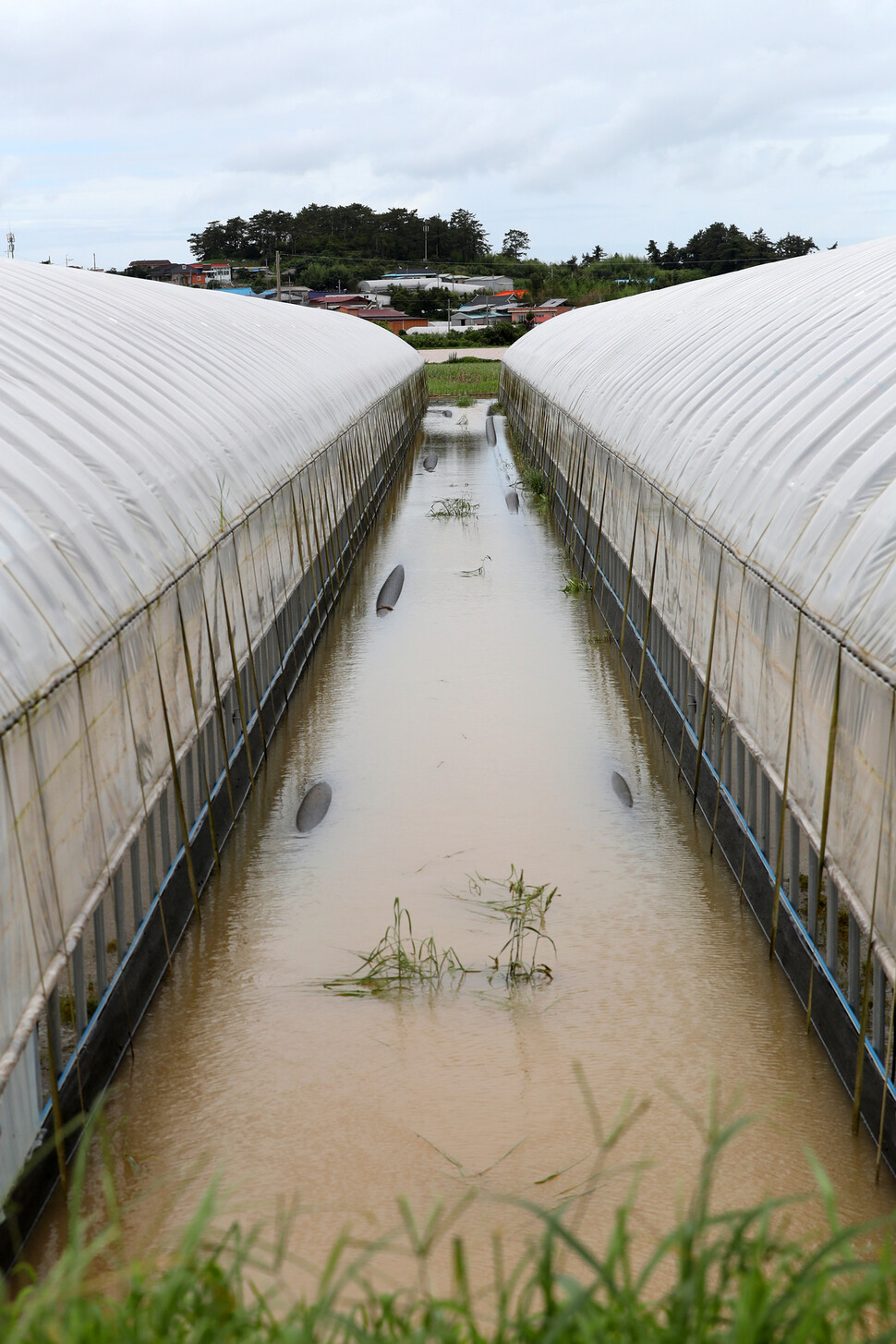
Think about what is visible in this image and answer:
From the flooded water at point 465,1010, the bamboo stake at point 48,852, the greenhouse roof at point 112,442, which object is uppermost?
the greenhouse roof at point 112,442

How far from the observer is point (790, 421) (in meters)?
8.37

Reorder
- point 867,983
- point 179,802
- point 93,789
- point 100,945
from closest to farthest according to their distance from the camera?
point 867,983 → point 93,789 → point 100,945 → point 179,802

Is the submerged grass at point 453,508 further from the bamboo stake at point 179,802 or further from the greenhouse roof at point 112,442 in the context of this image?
the bamboo stake at point 179,802

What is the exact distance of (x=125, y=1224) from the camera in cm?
493

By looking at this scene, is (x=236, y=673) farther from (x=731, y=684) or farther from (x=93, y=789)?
(x=731, y=684)

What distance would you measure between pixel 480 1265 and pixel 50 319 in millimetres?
8526

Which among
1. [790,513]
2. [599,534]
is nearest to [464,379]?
[599,534]

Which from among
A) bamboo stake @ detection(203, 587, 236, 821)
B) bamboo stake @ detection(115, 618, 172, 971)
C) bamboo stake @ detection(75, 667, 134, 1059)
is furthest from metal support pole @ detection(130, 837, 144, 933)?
bamboo stake @ detection(203, 587, 236, 821)

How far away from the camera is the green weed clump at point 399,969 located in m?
6.69

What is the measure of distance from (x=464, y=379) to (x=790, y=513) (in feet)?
154

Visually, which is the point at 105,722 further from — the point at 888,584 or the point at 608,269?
the point at 608,269

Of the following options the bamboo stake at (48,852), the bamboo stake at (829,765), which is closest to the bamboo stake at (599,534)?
the bamboo stake at (829,765)

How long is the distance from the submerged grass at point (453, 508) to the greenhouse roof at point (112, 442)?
4.37 meters

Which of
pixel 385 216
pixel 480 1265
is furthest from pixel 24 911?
pixel 385 216
